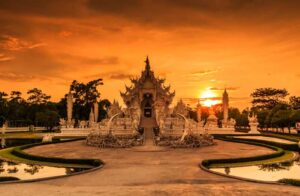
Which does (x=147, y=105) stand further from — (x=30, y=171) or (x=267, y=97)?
(x=267, y=97)

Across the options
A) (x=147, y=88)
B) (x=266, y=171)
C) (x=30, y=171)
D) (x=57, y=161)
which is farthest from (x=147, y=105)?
(x=266, y=171)

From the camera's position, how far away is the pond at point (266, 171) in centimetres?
1700

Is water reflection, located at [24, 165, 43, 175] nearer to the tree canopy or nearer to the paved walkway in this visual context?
the paved walkway

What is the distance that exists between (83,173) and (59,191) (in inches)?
156

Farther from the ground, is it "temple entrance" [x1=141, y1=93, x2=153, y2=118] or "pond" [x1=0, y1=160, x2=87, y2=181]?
"temple entrance" [x1=141, y1=93, x2=153, y2=118]

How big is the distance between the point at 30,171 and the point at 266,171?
13.9 meters

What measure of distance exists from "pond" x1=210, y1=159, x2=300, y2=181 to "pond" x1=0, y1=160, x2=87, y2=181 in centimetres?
884

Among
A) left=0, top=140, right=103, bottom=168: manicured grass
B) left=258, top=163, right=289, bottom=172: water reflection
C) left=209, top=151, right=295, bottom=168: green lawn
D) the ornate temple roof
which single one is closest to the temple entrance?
the ornate temple roof

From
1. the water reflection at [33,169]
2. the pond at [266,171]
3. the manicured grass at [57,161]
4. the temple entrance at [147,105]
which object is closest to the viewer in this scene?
the pond at [266,171]

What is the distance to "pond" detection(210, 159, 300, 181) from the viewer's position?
17000mm

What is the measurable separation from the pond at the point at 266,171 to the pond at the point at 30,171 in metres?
8.84

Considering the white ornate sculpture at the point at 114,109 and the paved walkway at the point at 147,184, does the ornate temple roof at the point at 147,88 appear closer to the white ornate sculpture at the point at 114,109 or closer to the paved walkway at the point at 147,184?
the white ornate sculpture at the point at 114,109

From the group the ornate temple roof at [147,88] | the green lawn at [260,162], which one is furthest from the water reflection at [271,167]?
the ornate temple roof at [147,88]

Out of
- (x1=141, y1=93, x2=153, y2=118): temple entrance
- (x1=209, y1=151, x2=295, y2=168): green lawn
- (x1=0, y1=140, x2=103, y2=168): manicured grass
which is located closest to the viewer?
(x1=209, y1=151, x2=295, y2=168): green lawn
